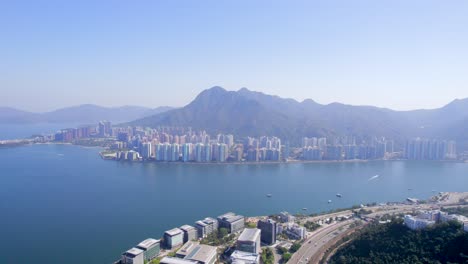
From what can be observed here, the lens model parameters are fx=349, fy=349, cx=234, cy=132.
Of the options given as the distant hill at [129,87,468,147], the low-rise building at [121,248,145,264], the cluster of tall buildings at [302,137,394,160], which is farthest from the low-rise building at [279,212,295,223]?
the distant hill at [129,87,468,147]

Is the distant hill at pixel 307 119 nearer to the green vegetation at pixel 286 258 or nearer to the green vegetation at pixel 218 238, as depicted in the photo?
the green vegetation at pixel 218 238

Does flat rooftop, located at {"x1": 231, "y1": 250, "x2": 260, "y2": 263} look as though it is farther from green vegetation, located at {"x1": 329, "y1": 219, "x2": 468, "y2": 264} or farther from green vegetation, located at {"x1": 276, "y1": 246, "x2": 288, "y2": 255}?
green vegetation, located at {"x1": 329, "y1": 219, "x2": 468, "y2": 264}

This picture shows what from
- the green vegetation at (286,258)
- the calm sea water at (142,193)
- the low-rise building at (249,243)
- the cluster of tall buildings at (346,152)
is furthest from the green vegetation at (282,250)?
the cluster of tall buildings at (346,152)

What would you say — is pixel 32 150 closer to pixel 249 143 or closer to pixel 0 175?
pixel 0 175

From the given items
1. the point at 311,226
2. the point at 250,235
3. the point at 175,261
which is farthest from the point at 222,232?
the point at 311,226

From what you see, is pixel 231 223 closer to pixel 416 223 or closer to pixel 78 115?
pixel 416 223

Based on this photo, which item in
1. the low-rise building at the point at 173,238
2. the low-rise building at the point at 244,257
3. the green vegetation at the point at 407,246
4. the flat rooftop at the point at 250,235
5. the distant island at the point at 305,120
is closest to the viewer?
the green vegetation at the point at 407,246

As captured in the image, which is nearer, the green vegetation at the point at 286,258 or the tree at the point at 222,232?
the green vegetation at the point at 286,258


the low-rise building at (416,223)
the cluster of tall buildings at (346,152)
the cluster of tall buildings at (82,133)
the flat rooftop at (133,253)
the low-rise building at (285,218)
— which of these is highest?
the cluster of tall buildings at (82,133)
